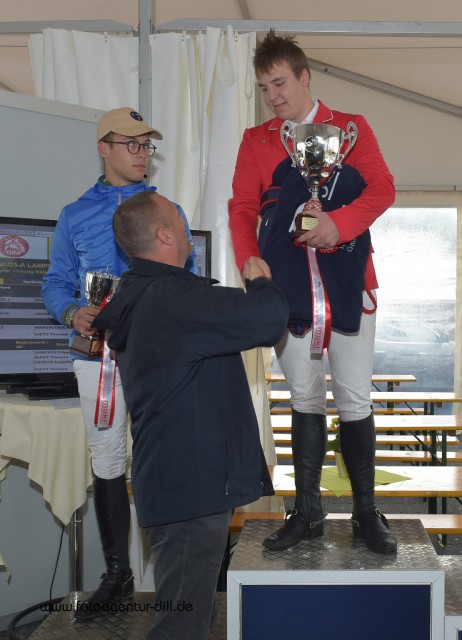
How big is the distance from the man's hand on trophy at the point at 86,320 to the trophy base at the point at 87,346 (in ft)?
0.06

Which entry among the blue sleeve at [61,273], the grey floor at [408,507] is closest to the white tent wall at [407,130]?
the grey floor at [408,507]

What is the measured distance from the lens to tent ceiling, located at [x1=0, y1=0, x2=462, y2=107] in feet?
19.0

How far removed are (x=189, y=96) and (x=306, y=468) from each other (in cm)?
217

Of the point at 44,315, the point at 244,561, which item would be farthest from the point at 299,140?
the point at 44,315

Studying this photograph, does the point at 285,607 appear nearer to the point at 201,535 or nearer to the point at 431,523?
the point at 201,535

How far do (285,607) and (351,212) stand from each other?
1.01m

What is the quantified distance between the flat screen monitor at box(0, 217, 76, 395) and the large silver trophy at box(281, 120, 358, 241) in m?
1.24

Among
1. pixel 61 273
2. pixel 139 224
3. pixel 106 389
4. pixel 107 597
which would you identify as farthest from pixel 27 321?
pixel 139 224

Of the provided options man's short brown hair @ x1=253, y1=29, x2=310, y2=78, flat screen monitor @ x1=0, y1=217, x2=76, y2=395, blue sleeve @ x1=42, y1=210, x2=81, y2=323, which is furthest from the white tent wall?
man's short brown hair @ x1=253, y1=29, x2=310, y2=78

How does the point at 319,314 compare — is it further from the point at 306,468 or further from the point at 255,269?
the point at 306,468

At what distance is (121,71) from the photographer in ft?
A: 12.2

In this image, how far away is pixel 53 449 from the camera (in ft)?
8.57

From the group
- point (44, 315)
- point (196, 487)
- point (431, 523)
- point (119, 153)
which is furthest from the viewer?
point (431, 523)

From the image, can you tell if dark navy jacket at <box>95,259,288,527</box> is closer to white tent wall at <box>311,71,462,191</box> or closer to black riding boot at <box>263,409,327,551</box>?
black riding boot at <box>263,409,327,551</box>
